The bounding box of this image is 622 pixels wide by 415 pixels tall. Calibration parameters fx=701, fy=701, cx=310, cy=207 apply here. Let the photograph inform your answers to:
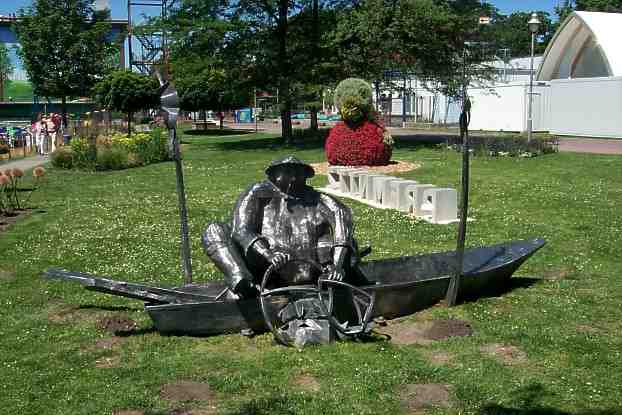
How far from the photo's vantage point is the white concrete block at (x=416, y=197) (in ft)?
39.7

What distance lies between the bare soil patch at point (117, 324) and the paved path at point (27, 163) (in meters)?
16.5

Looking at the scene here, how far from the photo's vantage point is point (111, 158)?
832 inches

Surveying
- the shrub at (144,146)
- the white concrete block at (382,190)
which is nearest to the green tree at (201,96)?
the shrub at (144,146)

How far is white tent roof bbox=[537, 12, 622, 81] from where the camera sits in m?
34.3

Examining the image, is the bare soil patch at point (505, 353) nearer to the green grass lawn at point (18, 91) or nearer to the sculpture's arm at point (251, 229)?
the sculpture's arm at point (251, 229)

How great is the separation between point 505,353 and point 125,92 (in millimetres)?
29921

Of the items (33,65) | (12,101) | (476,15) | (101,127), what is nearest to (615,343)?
(101,127)

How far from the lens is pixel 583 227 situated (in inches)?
413

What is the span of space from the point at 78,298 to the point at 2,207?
6428 millimetres

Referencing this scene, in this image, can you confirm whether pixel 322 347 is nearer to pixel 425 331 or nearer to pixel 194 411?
pixel 425 331

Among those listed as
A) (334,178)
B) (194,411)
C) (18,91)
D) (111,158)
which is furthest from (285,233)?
(18,91)

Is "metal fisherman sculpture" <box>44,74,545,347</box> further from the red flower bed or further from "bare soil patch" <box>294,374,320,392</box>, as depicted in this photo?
the red flower bed

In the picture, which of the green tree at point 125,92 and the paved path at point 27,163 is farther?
the green tree at point 125,92

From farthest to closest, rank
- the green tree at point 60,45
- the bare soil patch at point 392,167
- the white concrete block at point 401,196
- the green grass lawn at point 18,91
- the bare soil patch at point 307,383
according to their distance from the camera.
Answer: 1. the green grass lawn at point 18,91
2. the green tree at point 60,45
3. the bare soil patch at point 392,167
4. the white concrete block at point 401,196
5. the bare soil patch at point 307,383
